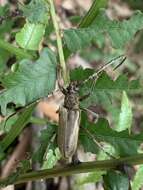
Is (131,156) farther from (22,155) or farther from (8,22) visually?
(22,155)

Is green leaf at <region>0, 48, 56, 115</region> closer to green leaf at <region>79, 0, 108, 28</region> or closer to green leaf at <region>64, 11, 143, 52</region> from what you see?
green leaf at <region>64, 11, 143, 52</region>

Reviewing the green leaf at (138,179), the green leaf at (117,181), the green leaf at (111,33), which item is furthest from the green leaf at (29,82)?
the green leaf at (138,179)

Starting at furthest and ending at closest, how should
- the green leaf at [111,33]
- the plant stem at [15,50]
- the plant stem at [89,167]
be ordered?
1. the plant stem at [15,50]
2. the green leaf at [111,33]
3. the plant stem at [89,167]

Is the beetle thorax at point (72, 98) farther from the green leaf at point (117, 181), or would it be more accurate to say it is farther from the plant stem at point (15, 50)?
the green leaf at point (117, 181)

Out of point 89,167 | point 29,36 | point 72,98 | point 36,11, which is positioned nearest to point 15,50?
point 29,36

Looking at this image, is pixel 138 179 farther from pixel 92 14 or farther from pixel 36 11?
pixel 36 11

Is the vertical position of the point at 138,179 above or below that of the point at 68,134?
below

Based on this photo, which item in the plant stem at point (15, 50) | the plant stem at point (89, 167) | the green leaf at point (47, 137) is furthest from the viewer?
the plant stem at point (15, 50)
